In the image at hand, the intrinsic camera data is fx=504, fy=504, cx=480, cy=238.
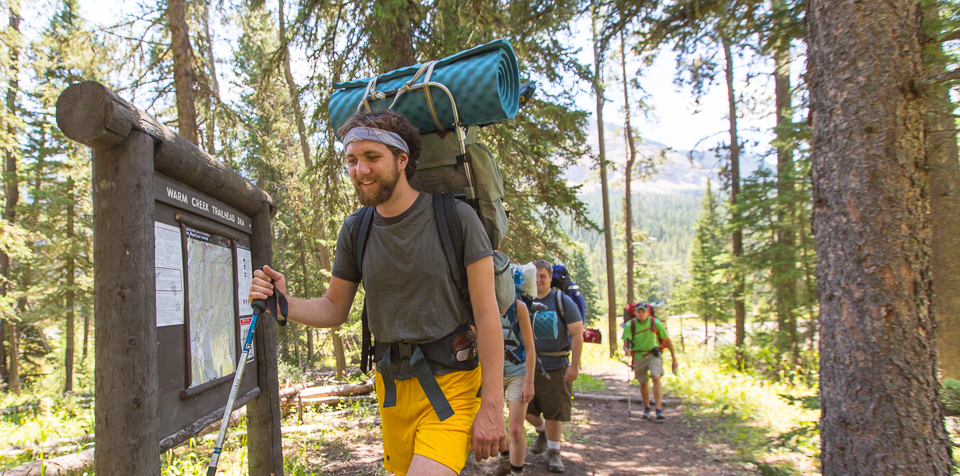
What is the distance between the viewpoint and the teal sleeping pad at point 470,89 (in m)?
2.57

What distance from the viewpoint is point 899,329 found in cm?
363

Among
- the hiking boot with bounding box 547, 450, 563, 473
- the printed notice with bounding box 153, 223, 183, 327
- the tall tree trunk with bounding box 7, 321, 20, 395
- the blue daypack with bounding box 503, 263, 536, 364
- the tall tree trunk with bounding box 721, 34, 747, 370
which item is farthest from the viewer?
the tall tree trunk with bounding box 7, 321, 20, 395

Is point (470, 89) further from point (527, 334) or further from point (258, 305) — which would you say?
Result: point (527, 334)

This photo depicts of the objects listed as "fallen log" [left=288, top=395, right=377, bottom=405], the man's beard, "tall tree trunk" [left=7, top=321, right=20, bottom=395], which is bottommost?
"tall tree trunk" [left=7, top=321, right=20, bottom=395]

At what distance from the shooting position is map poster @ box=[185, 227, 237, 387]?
259cm

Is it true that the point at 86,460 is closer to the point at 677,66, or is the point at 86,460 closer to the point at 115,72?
the point at 115,72

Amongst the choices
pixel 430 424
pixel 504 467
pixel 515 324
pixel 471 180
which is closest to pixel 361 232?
pixel 471 180

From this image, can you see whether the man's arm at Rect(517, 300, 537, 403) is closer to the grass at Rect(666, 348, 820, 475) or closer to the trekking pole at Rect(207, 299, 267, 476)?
the grass at Rect(666, 348, 820, 475)

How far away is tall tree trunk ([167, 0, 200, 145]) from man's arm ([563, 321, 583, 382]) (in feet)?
23.8

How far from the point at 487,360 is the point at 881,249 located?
3.19m

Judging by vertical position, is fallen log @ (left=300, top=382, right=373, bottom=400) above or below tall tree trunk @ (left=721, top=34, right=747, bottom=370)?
below

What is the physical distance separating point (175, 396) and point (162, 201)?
91 centimetres

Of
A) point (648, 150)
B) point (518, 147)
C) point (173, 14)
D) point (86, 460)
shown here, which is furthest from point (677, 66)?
point (648, 150)

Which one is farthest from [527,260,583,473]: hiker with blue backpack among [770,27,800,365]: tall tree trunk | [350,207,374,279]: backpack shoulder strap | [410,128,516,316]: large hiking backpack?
[770,27,800,365]: tall tree trunk
